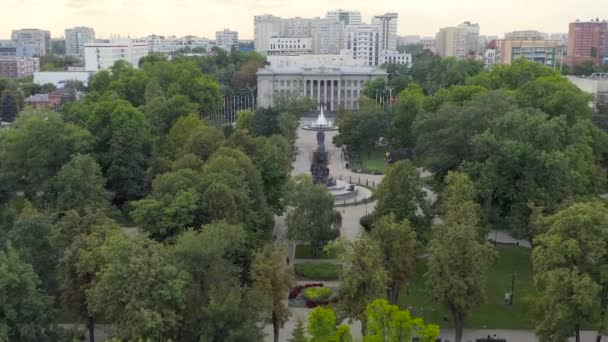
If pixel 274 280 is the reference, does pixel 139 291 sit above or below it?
above

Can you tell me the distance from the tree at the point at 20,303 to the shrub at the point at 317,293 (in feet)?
37.7

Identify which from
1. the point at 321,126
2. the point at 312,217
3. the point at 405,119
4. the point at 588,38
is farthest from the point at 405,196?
the point at 588,38

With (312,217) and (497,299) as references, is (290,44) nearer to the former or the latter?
(312,217)

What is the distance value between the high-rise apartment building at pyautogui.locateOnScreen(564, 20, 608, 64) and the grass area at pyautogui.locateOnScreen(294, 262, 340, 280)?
154572 millimetres

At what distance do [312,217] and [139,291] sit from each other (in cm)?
1459

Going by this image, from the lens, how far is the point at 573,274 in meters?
21.6

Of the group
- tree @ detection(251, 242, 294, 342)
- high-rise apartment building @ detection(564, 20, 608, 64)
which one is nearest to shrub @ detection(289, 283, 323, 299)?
tree @ detection(251, 242, 294, 342)

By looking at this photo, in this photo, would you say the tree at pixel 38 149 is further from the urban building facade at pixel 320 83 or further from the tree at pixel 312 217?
the urban building facade at pixel 320 83

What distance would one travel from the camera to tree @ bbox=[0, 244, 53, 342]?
21234 millimetres

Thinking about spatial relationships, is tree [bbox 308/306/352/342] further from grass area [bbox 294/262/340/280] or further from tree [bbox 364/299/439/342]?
grass area [bbox 294/262/340/280]

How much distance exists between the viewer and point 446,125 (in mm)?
42281

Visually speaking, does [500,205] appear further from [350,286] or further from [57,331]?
[57,331]

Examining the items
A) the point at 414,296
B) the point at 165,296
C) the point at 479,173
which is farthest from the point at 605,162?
the point at 165,296

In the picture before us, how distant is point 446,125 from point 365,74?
6182 centimetres
